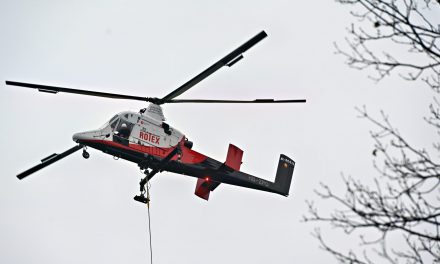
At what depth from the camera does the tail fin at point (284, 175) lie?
23.9m

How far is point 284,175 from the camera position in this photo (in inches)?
952

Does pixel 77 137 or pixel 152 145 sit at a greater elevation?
pixel 152 145

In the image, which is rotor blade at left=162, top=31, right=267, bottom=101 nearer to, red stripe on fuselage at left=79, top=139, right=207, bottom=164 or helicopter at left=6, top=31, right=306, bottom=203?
helicopter at left=6, top=31, right=306, bottom=203

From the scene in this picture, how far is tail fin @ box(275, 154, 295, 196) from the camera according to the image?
23891 mm

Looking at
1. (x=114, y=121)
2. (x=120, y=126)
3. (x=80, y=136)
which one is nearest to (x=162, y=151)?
(x=120, y=126)

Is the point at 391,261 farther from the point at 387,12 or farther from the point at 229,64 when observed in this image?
the point at 229,64

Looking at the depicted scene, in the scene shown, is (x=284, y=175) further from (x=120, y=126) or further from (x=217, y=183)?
(x=120, y=126)

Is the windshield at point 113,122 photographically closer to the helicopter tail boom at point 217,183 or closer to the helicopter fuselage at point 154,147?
the helicopter fuselage at point 154,147

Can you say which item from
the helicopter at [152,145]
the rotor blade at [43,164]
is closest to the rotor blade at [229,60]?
the helicopter at [152,145]

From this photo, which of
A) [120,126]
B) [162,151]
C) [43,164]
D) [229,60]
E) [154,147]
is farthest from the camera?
[162,151]

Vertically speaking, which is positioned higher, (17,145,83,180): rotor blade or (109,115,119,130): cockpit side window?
(109,115,119,130): cockpit side window

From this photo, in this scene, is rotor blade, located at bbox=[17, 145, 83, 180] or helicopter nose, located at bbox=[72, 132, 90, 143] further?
helicopter nose, located at bbox=[72, 132, 90, 143]

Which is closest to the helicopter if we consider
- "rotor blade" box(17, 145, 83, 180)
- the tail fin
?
"rotor blade" box(17, 145, 83, 180)

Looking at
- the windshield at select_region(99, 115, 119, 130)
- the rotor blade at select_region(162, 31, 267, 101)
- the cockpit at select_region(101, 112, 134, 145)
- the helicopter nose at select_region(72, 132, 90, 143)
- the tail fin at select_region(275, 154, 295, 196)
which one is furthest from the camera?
the tail fin at select_region(275, 154, 295, 196)
